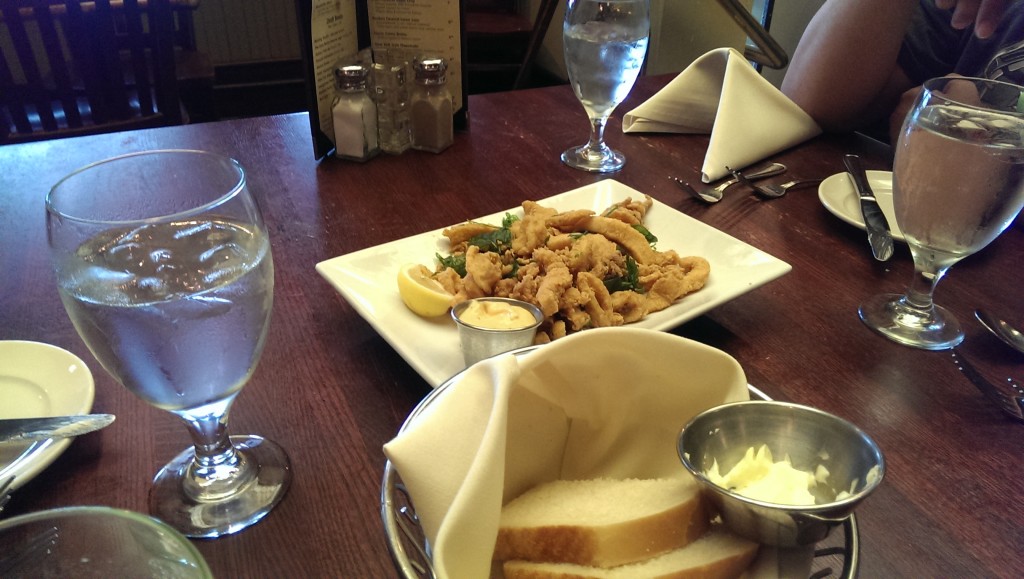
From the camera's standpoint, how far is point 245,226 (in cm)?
46

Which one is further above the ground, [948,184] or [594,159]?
[948,184]

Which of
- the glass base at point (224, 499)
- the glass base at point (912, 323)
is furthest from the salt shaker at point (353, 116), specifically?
the glass base at point (912, 323)

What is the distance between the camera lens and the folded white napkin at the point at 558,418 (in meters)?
0.41

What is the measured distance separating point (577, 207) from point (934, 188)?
439mm

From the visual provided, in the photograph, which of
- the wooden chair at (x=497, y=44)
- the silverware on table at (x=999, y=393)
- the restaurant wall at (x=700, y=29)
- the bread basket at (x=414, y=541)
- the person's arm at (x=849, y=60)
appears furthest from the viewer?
the wooden chair at (x=497, y=44)

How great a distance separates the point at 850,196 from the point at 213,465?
0.93 meters

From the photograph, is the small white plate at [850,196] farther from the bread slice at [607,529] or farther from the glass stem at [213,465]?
the glass stem at [213,465]

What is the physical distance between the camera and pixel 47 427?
1.67 feet

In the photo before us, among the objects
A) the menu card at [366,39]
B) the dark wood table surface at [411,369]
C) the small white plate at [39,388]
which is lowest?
the dark wood table surface at [411,369]

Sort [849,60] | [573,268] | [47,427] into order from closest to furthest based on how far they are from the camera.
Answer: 1. [47,427]
2. [573,268]
3. [849,60]

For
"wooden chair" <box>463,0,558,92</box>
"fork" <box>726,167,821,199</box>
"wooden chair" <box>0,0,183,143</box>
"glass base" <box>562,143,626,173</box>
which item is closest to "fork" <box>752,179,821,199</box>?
"fork" <box>726,167,821,199</box>

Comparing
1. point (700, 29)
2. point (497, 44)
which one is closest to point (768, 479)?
point (700, 29)

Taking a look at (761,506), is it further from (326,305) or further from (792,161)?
(792,161)

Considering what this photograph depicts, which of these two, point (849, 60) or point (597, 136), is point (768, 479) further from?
point (849, 60)
